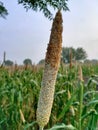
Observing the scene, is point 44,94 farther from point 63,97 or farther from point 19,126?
point 63,97

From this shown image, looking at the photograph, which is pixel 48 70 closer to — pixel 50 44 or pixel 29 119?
pixel 50 44

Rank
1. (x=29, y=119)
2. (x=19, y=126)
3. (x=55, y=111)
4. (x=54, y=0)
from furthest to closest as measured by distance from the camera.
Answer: (x=54, y=0)
(x=55, y=111)
(x=29, y=119)
(x=19, y=126)

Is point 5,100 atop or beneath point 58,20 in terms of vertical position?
beneath

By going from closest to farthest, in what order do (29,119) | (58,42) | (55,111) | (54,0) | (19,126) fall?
(58,42) < (19,126) < (29,119) < (55,111) < (54,0)

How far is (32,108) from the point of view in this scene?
4.37 m

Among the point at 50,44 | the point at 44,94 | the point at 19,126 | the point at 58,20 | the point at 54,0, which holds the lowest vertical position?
the point at 19,126

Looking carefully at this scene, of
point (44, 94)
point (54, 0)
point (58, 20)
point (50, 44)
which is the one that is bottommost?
point (44, 94)

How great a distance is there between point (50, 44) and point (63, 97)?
9.41 feet

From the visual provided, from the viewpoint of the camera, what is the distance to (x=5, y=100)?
4758mm

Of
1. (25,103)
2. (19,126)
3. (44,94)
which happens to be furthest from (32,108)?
(44,94)

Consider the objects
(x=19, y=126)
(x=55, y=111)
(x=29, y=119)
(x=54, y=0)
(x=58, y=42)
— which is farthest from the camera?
(x=54, y=0)

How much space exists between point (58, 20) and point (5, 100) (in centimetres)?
307

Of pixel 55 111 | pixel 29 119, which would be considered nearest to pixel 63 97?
pixel 55 111

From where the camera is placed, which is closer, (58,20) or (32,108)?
(58,20)
